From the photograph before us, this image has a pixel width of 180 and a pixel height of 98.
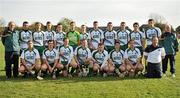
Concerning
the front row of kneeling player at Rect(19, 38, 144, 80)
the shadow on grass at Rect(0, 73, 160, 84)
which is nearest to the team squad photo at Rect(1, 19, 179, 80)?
the front row of kneeling player at Rect(19, 38, 144, 80)

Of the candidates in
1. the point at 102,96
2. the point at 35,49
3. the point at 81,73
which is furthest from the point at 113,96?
the point at 35,49

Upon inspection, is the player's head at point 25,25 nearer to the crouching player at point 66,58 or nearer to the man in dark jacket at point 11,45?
the man in dark jacket at point 11,45

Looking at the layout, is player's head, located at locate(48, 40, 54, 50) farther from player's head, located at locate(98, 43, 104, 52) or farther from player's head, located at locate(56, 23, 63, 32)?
player's head, located at locate(98, 43, 104, 52)

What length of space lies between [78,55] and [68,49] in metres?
0.54

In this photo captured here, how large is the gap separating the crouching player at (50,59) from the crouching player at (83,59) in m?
0.89

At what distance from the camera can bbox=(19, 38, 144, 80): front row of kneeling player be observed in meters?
15.2

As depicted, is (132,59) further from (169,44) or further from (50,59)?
(50,59)

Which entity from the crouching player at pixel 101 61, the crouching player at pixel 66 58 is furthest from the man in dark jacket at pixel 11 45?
the crouching player at pixel 101 61

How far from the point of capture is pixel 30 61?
15250mm

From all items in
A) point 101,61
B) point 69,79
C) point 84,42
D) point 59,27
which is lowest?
point 69,79

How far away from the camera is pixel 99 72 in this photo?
1584 centimetres

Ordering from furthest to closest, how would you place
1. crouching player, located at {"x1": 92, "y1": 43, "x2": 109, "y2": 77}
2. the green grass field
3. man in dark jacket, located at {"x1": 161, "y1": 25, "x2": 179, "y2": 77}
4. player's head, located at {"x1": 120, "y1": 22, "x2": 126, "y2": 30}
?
man in dark jacket, located at {"x1": 161, "y1": 25, "x2": 179, "y2": 77} < player's head, located at {"x1": 120, "y1": 22, "x2": 126, "y2": 30} < crouching player, located at {"x1": 92, "y1": 43, "x2": 109, "y2": 77} < the green grass field

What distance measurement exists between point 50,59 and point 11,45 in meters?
1.69

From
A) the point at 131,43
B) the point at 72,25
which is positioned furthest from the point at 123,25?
the point at 72,25
